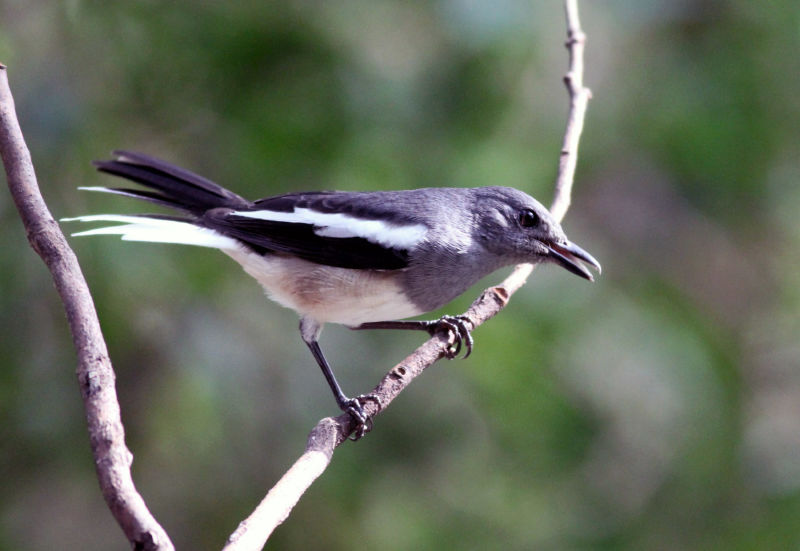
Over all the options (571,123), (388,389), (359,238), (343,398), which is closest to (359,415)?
(388,389)

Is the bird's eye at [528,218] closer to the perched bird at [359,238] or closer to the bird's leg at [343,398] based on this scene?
the perched bird at [359,238]

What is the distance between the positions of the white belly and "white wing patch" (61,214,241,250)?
14cm

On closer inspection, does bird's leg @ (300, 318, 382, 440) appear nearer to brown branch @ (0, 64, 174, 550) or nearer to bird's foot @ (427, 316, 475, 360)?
bird's foot @ (427, 316, 475, 360)

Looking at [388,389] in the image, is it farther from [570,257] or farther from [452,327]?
[570,257]

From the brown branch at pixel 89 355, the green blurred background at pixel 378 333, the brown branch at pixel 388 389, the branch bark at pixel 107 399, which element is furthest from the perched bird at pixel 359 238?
the brown branch at pixel 89 355

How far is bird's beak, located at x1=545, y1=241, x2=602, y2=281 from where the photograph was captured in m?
3.25

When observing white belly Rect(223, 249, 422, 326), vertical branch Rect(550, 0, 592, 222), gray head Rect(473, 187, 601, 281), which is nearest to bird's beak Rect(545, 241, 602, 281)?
gray head Rect(473, 187, 601, 281)

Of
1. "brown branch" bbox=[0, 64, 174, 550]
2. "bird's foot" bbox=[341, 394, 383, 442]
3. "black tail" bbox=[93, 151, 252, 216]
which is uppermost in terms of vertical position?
"black tail" bbox=[93, 151, 252, 216]

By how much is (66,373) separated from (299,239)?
3.91ft

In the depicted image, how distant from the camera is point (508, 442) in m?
3.94

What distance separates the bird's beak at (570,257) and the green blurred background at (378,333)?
2.00 ft

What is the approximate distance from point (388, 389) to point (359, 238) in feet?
2.29

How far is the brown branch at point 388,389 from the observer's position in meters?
1.78

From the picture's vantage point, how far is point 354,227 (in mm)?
3225
